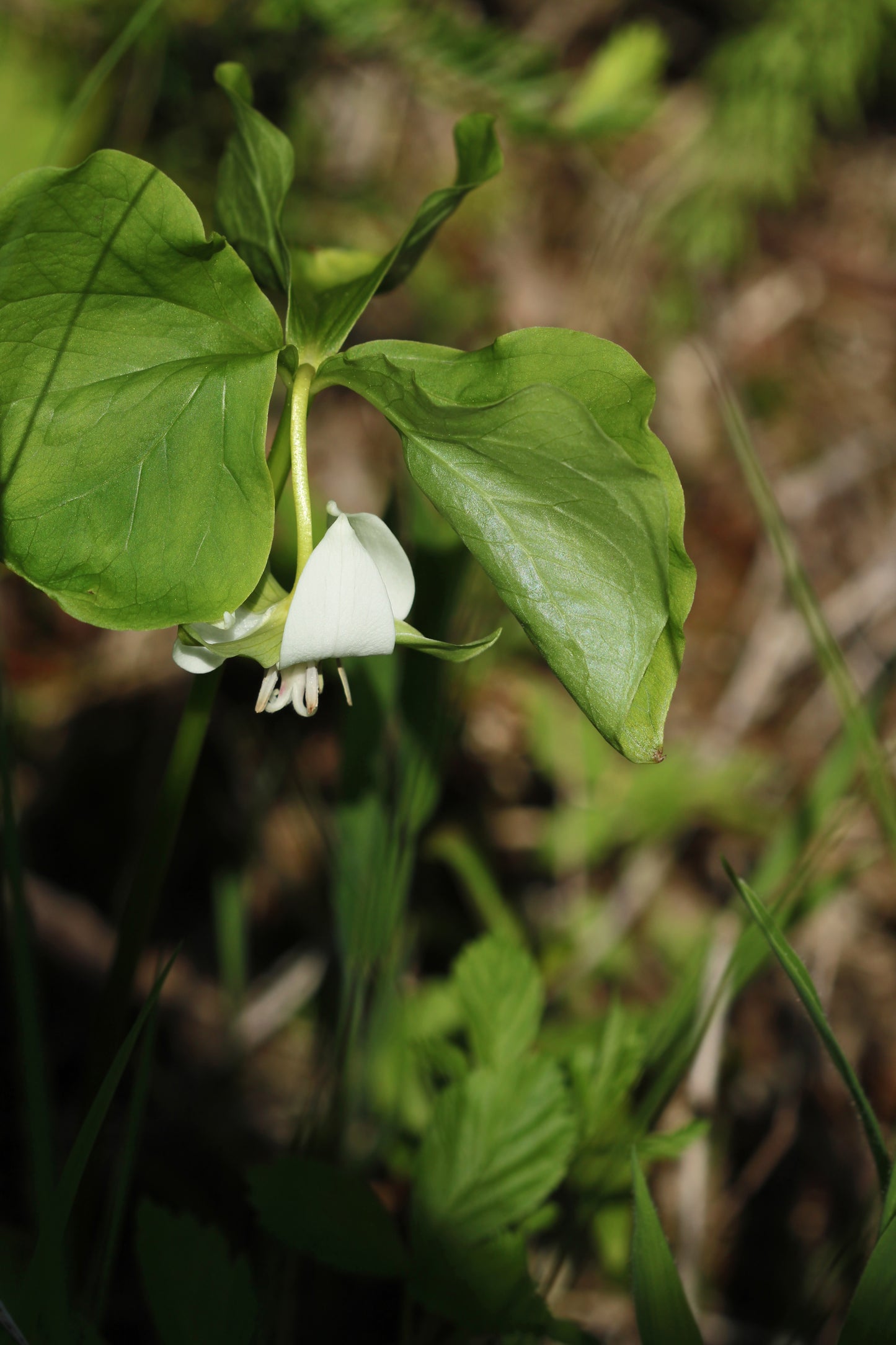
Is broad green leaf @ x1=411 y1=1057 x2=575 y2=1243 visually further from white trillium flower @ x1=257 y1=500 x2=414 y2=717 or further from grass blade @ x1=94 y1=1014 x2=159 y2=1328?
white trillium flower @ x1=257 y1=500 x2=414 y2=717

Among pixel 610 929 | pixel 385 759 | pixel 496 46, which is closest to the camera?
pixel 385 759

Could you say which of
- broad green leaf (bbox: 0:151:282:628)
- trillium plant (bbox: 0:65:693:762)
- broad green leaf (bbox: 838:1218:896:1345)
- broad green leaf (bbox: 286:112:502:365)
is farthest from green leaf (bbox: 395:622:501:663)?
broad green leaf (bbox: 838:1218:896:1345)

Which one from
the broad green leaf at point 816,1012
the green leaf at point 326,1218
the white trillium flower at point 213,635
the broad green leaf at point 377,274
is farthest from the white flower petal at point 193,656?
the green leaf at point 326,1218

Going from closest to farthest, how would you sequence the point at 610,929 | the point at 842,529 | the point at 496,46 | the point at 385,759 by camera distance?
1. the point at 385,759
2. the point at 496,46
3. the point at 610,929
4. the point at 842,529

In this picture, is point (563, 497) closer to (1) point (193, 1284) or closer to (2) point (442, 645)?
(2) point (442, 645)

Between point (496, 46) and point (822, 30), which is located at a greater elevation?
point (822, 30)

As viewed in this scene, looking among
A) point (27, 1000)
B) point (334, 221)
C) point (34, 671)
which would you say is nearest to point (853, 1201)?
point (27, 1000)

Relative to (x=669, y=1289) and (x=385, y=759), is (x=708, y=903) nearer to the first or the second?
(x=385, y=759)
